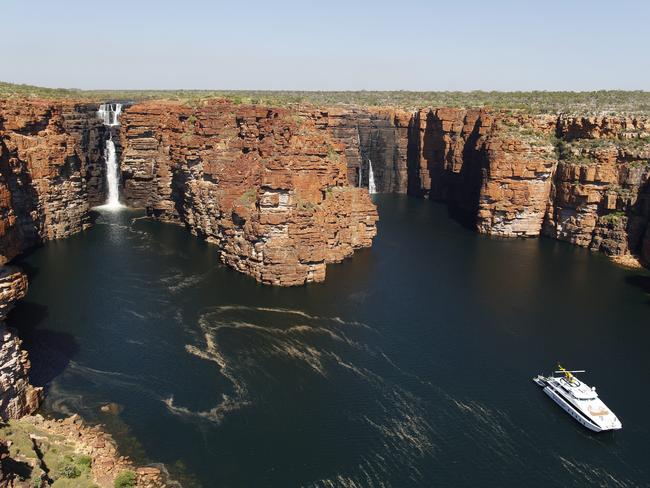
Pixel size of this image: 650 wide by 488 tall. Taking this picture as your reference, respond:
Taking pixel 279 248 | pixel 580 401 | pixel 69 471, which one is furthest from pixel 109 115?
pixel 580 401

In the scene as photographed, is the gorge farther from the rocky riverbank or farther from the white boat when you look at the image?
the white boat

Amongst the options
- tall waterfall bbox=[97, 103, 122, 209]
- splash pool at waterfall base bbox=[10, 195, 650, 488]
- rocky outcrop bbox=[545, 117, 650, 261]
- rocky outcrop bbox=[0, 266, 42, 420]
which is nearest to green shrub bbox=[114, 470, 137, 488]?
splash pool at waterfall base bbox=[10, 195, 650, 488]

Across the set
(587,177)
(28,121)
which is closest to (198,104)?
(28,121)

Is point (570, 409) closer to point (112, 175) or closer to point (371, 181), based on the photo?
point (112, 175)

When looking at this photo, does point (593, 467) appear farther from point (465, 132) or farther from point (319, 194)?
point (465, 132)

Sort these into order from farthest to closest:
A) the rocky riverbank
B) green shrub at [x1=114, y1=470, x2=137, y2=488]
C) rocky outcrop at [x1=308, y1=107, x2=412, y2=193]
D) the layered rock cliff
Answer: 1. rocky outcrop at [x1=308, y1=107, x2=412, y2=193]
2. the layered rock cliff
3. green shrub at [x1=114, y1=470, x2=137, y2=488]
4. the rocky riverbank

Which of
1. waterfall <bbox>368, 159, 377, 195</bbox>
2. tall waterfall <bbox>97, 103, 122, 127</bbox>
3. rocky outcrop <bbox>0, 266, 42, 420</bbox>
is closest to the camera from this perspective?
rocky outcrop <bbox>0, 266, 42, 420</bbox>
